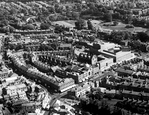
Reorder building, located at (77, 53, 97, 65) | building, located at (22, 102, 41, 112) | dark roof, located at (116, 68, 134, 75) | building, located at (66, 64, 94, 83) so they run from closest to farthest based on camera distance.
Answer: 1. building, located at (22, 102, 41, 112)
2. building, located at (66, 64, 94, 83)
3. dark roof, located at (116, 68, 134, 75)
4. building, located at (77, 53, 97, 65)

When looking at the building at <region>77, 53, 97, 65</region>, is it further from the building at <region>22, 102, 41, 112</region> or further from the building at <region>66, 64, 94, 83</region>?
the building at <region>22, 102, 41, 112</region>

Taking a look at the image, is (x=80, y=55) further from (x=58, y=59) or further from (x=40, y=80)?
(x=40, y=80)

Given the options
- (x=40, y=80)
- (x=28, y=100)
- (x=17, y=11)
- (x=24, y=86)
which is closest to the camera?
(x=28, y=100)

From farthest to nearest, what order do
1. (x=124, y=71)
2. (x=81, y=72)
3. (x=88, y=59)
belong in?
(x=88, y=59), (x=124, y=71), (x=81, y=72)

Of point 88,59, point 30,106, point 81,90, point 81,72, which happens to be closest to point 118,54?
point 88,59

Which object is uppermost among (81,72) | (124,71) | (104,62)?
(104,62)

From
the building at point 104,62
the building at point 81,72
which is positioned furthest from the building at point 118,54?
the building at point 81,72

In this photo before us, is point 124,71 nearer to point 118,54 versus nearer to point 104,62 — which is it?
point 104,62

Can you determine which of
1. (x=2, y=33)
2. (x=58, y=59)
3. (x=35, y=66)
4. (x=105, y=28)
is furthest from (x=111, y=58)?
(x=2, y=33)

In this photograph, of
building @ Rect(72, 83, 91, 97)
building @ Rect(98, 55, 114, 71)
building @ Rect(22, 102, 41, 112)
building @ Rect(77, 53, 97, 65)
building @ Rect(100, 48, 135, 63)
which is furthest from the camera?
building @ Rect(100, 48, 135, 63)

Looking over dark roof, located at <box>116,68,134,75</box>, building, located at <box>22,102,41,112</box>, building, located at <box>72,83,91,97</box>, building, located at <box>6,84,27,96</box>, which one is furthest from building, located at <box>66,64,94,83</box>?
building, located at <box>22,102,41,112</box>

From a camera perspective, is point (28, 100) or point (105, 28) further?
point (105, 28)
